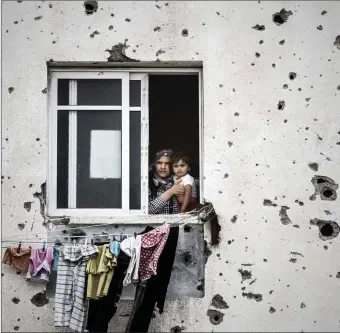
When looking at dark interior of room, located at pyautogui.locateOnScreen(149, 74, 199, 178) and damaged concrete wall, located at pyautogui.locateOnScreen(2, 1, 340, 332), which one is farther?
dark interior of room, located at pyautogui.locateOnScreen(149, 74, 199, 178)

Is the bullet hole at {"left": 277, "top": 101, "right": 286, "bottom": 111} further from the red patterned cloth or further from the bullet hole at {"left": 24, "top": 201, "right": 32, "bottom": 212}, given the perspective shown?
the bullet hole at {"left": 24, "top": 201, "right": 32, "bottom": 212}

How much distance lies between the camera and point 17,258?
4.89 meters

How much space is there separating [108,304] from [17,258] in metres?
0.90

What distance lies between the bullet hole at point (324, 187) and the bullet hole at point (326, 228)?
0.67ft

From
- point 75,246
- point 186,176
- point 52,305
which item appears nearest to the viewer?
point 75,246

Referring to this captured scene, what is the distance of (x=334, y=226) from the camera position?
502cm

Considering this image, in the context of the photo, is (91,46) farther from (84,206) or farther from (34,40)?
(84,206)

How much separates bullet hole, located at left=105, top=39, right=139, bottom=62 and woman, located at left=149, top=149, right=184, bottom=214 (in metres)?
→ 1.09

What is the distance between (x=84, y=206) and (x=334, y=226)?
7.48 feet

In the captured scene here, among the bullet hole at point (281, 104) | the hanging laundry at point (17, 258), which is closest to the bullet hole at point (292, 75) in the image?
the bullet hole at point (281, 104)

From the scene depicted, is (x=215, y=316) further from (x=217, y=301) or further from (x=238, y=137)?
(x=238, y=137)

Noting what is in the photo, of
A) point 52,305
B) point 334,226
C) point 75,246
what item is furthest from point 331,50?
point 52,305

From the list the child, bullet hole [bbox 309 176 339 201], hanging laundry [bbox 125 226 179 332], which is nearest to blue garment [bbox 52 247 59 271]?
hanging laundry [bbox 125 226 179 332]

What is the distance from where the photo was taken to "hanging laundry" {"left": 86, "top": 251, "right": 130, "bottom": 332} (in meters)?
4.67
